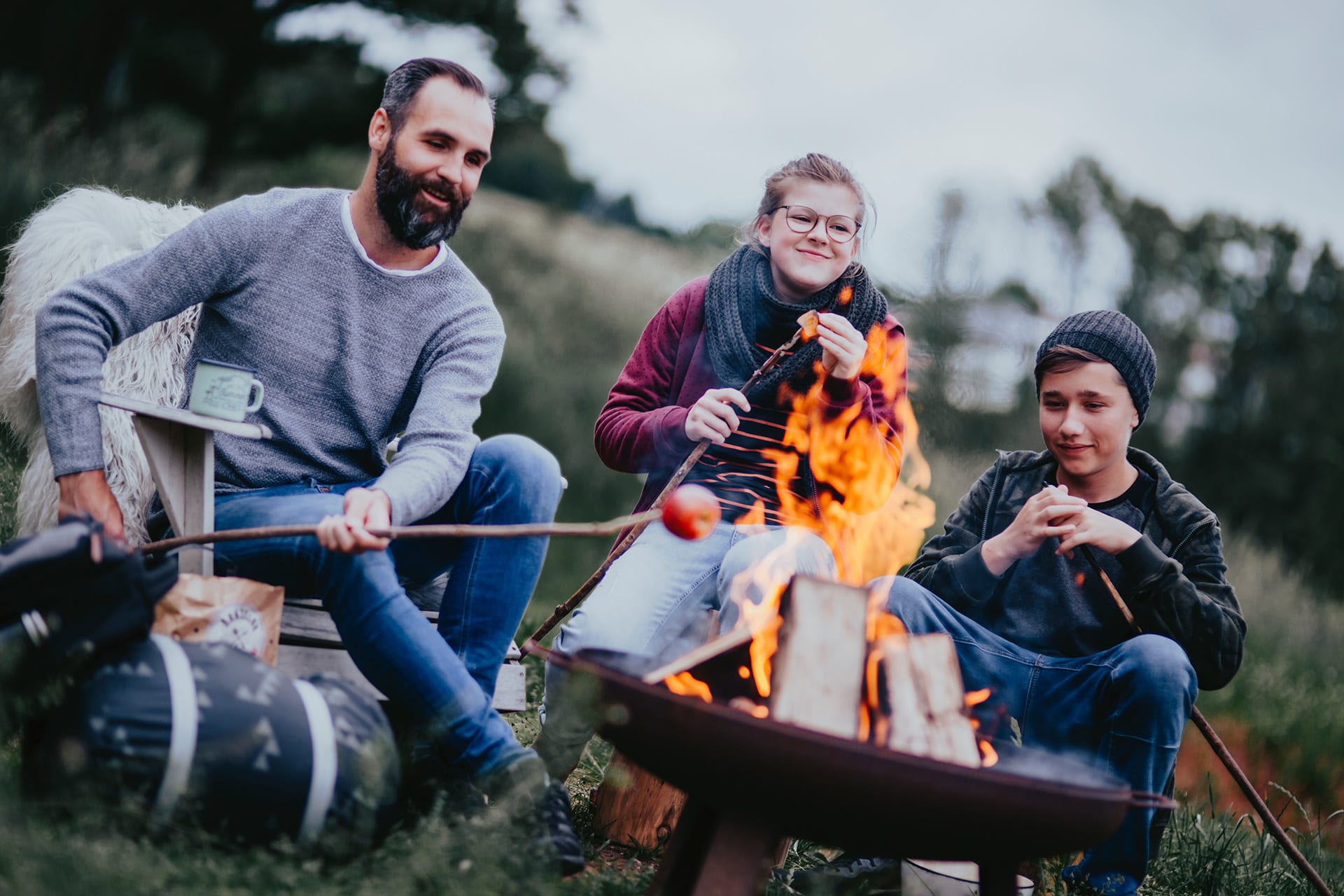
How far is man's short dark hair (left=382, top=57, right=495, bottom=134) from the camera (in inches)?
97.5

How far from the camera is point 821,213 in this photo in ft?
9.07

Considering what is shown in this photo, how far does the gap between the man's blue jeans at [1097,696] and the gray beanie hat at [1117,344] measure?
649 mm

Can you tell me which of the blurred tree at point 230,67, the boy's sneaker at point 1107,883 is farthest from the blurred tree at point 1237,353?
the boy's sneaker at point 1107,883

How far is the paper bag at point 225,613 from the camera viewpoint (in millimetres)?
1921

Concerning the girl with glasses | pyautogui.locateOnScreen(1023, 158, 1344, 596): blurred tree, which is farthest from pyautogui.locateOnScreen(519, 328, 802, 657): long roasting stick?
pyautogui.locateOnScreen(1023, 158, 1344, 596): blurred tree

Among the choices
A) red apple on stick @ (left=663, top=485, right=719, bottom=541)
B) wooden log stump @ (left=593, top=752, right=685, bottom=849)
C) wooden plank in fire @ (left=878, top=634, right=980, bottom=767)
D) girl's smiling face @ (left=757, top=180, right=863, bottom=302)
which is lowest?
wooden log stump @ (left=593, top=752, right=685, bottom=849)

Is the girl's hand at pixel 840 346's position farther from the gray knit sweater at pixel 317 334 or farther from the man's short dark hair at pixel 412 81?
the man's short dark hair at pixel 412 81

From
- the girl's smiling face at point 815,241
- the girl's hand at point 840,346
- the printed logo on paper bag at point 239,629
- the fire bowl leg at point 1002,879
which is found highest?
the girl's smiling face at point 815,241

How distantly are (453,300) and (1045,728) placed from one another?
1760 millimetres

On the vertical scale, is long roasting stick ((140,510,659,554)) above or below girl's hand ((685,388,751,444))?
below

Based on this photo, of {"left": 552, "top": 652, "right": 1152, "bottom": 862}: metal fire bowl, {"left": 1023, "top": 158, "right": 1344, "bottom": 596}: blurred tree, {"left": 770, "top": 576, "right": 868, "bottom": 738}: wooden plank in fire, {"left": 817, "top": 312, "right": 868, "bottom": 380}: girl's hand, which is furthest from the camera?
{"left": 1023, "top": 158, "right": 1344, "bottom": 596}: blurred tree

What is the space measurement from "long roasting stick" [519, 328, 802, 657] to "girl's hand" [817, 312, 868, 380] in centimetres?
7

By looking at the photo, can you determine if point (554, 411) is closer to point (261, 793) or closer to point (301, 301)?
point (301, 301)

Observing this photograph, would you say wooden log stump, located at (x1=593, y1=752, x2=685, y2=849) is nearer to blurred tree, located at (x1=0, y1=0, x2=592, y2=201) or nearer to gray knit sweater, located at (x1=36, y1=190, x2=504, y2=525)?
gray knit sweater, located at (x1=36, y1=190, x2=504, y2=525)
